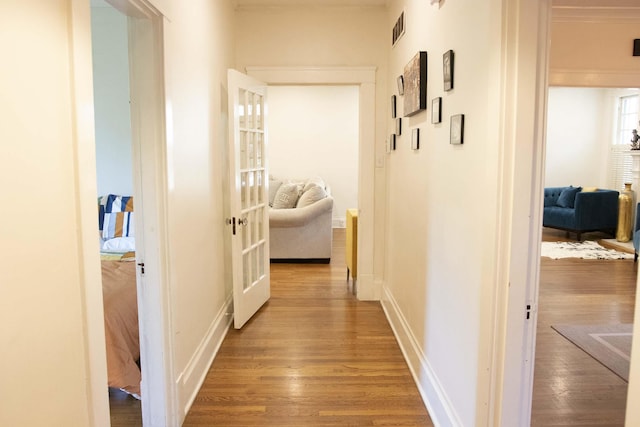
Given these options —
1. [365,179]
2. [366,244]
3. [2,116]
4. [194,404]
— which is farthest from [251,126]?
[2,116]

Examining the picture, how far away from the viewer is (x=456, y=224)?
215 centimetres

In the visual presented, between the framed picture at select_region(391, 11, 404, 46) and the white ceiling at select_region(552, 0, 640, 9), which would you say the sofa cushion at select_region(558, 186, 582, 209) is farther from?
the white ceiling at select_region(552, 0, 640, 9)

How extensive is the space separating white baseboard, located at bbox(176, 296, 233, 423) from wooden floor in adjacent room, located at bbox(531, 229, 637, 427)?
1881 millimetres

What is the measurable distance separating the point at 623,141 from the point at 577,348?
6.10 m

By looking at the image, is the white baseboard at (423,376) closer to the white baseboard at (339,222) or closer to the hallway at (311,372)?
the hallway at (311,372)

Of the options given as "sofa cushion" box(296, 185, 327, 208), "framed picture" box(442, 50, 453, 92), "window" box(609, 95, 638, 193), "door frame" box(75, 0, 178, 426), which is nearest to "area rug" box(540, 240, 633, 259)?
"window" box(609, 95, 638, 193)

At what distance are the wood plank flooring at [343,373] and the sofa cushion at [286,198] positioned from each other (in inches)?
82.2

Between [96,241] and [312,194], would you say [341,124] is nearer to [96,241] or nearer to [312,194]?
[312,194]

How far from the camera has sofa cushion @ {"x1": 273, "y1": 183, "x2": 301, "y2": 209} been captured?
659cm

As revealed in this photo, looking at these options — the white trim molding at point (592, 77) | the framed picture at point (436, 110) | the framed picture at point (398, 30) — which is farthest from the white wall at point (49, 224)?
the white trim molding at point (592, 77)

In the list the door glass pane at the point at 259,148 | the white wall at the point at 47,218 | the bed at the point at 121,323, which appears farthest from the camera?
the door glass pane at the point at 259,148

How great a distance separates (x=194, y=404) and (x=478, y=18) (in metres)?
2.39

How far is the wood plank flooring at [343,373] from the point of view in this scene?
99.4 inches

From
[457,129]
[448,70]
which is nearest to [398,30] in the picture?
[448,70]
